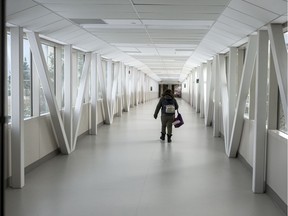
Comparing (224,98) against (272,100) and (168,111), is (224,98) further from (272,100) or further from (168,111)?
(272,100)

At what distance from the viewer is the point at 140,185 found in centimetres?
741

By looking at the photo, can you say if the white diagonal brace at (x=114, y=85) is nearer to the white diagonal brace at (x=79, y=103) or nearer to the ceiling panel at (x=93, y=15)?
the white diagonal brace at (x=79, y=103)

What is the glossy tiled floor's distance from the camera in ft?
19.8

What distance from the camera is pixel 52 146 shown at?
1029 cm

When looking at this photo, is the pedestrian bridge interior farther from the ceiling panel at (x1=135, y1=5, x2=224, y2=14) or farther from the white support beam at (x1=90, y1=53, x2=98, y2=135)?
the white support beam at (x1=90, y1=53, x2=98, y2=135)

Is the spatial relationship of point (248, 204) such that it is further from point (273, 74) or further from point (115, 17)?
point (115, 17)

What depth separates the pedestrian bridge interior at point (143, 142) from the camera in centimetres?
625

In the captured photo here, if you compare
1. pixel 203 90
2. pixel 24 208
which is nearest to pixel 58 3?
pixel 24 208

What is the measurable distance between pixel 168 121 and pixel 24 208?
7.60 m

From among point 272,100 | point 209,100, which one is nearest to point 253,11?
point 272,100

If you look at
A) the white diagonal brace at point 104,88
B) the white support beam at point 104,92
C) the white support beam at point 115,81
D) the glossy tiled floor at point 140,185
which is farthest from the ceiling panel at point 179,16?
the white support beam at point 115,81

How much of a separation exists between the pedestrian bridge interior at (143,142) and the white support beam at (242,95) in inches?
0.9

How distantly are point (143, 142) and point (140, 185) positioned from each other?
5400 millimetres

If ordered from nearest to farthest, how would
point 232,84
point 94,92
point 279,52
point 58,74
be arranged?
point 279,52, point 232,84, point 58,74, point 94,92
